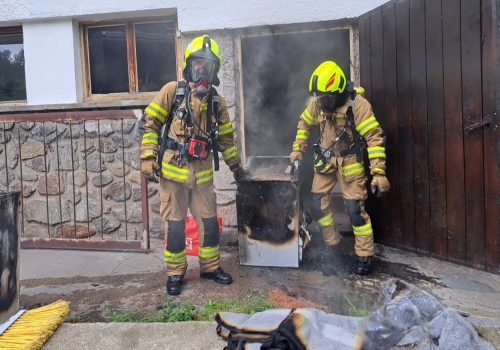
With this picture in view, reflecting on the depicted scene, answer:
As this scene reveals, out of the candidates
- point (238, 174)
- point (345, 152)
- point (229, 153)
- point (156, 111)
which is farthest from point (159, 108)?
point (345, 152)

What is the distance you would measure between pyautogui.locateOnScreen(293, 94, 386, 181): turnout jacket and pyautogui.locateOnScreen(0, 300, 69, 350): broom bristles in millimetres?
2604

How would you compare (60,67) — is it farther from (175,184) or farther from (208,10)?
(175,184)

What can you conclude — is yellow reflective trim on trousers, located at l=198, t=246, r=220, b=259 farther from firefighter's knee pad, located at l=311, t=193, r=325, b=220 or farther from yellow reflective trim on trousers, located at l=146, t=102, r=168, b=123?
yellow reflective trim on trousers, located at l=146, t=102, r=168, b=123

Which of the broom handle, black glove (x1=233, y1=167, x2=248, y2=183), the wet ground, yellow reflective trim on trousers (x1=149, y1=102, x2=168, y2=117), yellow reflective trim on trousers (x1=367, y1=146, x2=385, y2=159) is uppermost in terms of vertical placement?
yellow reflective trim on trousers (x1=149, y1=102, x2=168, y2=117)

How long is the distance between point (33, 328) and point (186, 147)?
1.73 m

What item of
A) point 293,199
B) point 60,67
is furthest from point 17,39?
point 293,199

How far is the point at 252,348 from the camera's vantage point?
196 centimetres

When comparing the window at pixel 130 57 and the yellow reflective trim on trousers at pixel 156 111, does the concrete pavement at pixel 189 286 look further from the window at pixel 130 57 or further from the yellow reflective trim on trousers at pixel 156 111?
the window at pixel 130 57

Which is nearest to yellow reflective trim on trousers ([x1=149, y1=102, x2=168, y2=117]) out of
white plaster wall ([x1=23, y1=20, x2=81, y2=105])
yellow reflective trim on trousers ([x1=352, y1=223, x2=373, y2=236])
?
yellow reflective trim on trousers ([x1=352, y1=223, x2=373, y2=236])

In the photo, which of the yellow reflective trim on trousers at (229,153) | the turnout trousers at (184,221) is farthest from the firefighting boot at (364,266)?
the yellow reflective trim on trousers at (229,153)

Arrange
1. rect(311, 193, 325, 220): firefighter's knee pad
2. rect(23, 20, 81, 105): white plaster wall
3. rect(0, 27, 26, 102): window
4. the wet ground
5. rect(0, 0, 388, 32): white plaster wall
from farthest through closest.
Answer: rect(0, 27, 26, 102): window, rect(23, 20, 81, 105): white plaster wall, rect(0, 0, 388, 32): white plaster wall, rect(311, 193, 325, 220): firefighter's knee pad, the wet ground

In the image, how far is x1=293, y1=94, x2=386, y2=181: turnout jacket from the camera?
4012 mm

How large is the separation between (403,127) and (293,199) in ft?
4.62

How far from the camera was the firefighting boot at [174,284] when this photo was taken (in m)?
3.72
